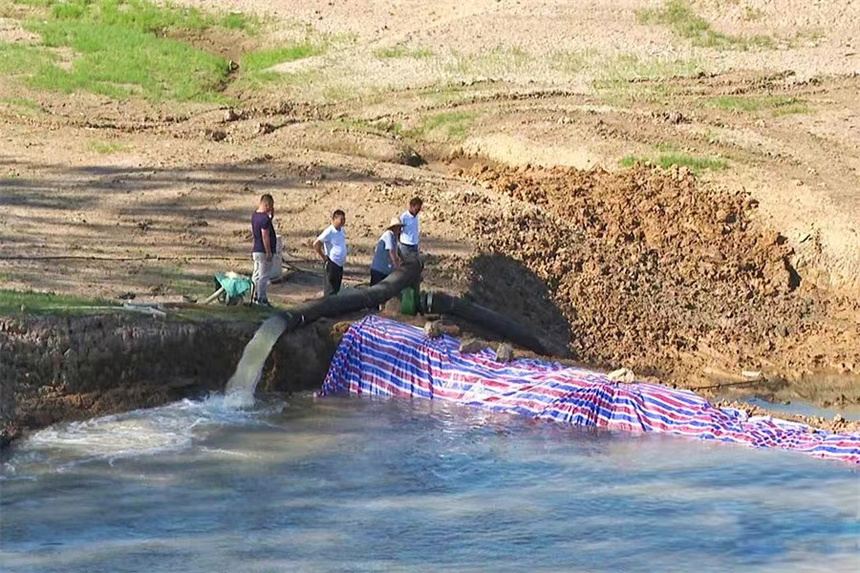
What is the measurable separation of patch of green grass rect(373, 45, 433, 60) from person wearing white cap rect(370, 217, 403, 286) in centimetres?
1291

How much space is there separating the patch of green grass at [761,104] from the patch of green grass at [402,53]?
5.69 m

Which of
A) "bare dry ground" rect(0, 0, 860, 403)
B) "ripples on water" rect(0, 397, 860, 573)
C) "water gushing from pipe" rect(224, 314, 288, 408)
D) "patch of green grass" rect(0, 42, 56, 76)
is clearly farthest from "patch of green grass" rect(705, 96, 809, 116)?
"water gushing from pipe" rect(224, 314, 288, 408)

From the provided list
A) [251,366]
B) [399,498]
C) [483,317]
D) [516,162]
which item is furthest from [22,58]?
→ [399,498]

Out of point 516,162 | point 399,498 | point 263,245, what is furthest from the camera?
point 516,162

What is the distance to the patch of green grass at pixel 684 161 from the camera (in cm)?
2491

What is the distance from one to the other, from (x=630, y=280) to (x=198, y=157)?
680cm

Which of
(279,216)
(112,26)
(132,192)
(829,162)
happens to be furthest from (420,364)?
(112,26)

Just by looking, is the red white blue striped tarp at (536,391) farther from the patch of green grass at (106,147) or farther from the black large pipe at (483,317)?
the patch of green grass at (106,147)

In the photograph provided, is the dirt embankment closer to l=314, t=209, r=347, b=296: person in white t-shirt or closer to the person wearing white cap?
l=314, t=209, r=347, b=296: person in white t-shirt

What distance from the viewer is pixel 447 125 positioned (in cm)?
2752

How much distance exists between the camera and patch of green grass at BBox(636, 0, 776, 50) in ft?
104

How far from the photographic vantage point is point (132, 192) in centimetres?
2219

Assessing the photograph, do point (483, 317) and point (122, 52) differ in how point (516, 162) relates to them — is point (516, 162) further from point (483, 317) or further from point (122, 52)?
point (122, 52)

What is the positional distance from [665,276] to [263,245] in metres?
7.31
